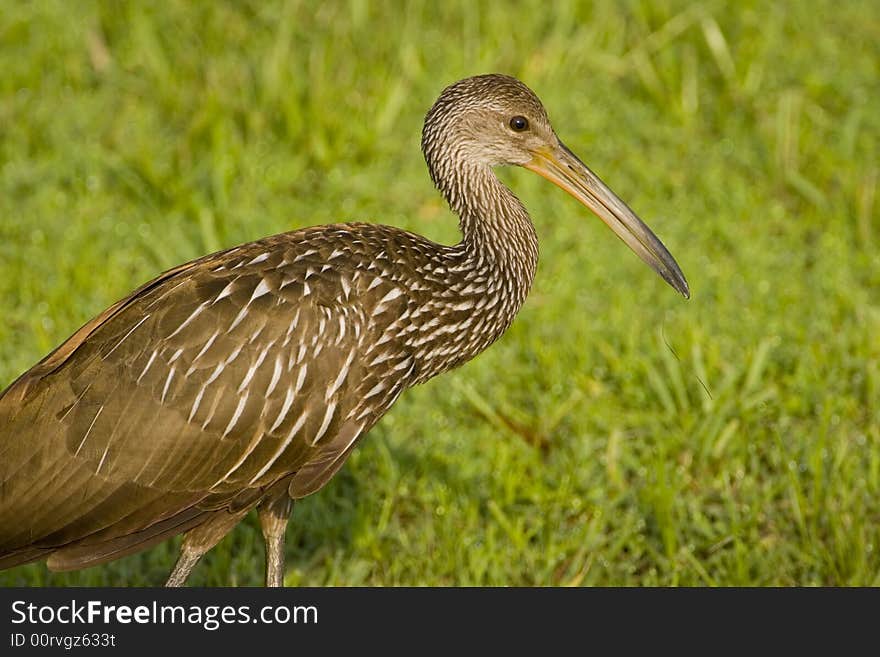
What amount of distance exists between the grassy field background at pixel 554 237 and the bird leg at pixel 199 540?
73 centimetres

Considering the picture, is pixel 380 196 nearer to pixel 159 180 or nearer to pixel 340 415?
pixel 159 180

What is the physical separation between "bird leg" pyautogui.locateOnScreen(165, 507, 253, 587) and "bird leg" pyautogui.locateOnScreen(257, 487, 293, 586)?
0.20 metres

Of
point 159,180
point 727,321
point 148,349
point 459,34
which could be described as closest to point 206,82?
point 159,180

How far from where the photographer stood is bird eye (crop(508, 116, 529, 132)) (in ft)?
16.5

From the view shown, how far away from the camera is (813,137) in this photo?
7711 mm

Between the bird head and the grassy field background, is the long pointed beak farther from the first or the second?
the grassy field background

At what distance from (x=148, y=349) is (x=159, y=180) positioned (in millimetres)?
2881

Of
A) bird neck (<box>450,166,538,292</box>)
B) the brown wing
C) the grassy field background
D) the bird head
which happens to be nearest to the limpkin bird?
the brown wing

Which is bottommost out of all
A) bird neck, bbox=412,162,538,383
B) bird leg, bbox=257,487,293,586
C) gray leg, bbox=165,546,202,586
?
gray leg, bbox=165,546,202,586

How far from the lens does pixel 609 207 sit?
505 cm

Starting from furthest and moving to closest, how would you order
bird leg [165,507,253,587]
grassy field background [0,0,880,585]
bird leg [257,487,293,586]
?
grassy field background [0,0,880,585], bird leg [257,487,293,586], bird leg [165,507,253,587]

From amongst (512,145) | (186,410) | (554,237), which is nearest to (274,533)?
(186,410)

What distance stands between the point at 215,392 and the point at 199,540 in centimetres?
52

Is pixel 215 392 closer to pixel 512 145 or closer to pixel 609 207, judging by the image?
pixel 512 145
